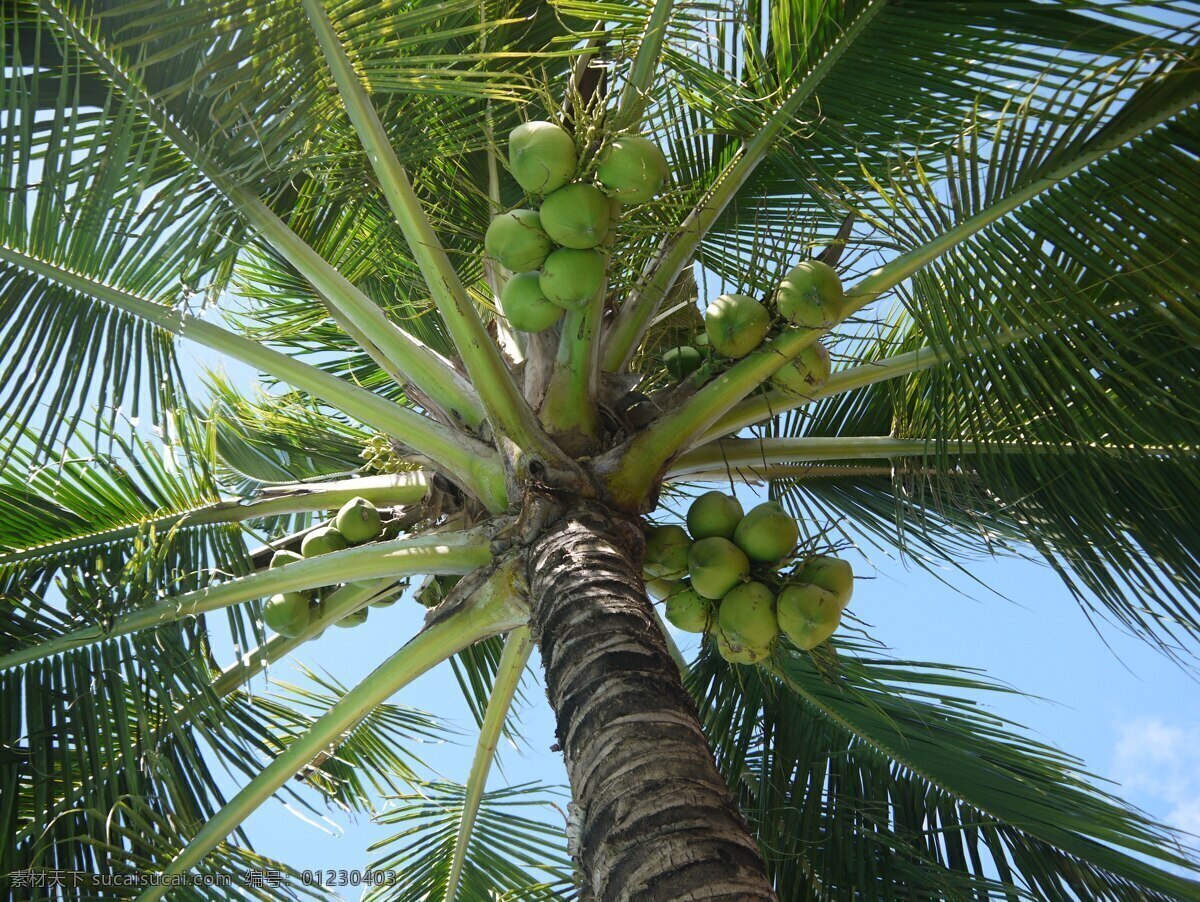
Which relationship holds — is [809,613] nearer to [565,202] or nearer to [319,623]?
[565,202]

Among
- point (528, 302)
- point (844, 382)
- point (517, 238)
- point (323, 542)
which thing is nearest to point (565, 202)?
point (517, 238)

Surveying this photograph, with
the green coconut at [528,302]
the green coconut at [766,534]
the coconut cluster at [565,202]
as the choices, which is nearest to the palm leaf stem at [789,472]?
the green coconut at [766,534]

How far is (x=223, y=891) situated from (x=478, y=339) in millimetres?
1864

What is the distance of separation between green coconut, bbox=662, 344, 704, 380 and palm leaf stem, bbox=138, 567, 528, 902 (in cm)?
102

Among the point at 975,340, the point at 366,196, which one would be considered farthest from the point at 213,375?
the point at 975,340

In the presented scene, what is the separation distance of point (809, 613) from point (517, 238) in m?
1.33

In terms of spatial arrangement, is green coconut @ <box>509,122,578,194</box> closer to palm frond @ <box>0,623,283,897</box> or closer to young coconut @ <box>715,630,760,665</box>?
young coconut @ <box>715,630,760,665</box>

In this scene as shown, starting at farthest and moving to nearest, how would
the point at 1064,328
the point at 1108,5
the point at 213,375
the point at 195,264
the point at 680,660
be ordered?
the point at 213,375, the point at 680,660, the point at 195,264, the point at 1064,328, the point at 1108,5

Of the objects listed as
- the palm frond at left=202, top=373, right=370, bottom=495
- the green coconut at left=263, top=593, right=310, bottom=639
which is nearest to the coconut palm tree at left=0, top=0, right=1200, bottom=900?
the green coconut at left=263, top=593, right=310, bottom=639

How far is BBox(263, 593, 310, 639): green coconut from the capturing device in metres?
3.71

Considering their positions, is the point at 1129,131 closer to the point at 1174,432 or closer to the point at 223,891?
the point at 1174,432

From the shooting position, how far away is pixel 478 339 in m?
3.17

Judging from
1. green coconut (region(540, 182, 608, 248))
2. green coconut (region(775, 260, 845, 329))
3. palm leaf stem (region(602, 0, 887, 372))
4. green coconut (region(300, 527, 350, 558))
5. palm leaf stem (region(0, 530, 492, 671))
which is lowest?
palm leaf stem (region(0, 530, 492, 671))

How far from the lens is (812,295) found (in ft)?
9.99
